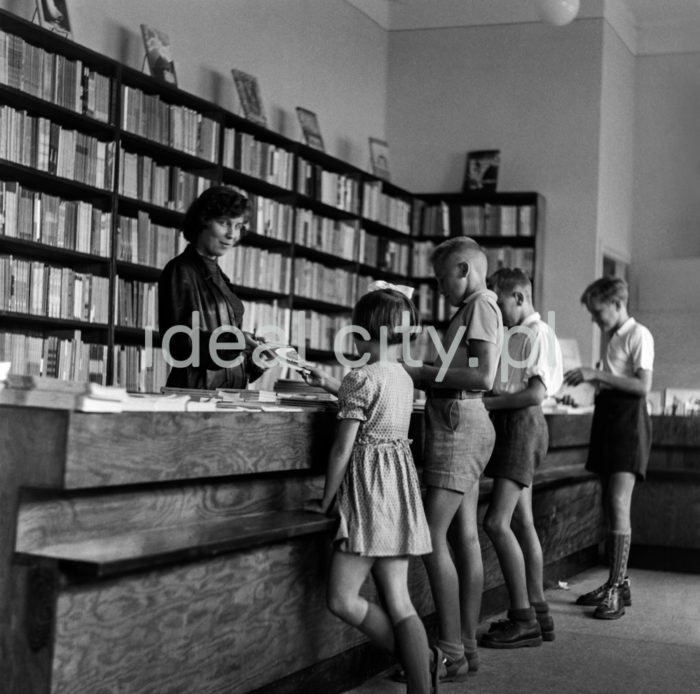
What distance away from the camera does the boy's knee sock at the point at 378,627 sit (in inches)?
113

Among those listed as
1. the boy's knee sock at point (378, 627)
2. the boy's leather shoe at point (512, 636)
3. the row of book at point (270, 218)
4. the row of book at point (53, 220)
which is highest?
the row of book at point (270, 218)

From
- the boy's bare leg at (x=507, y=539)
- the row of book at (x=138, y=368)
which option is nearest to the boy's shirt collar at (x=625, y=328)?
the boy's bare leg at (x=507, y=539)

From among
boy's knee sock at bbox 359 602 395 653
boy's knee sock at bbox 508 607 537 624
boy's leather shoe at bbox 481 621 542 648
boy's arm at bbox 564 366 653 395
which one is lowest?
boy's leather shoe at bbox 481 621 542 648

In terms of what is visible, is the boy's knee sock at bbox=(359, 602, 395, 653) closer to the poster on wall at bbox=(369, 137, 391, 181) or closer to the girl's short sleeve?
the girl's short sleeve

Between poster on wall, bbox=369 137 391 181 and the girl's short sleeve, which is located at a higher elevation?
poster on wall, bbox=369 137 391 181

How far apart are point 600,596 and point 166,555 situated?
2.92m

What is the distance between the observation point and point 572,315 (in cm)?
866

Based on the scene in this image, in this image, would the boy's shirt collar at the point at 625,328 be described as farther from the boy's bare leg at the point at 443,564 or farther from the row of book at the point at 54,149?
the row of book at the point at 54,149

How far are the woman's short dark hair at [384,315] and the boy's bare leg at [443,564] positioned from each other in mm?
622

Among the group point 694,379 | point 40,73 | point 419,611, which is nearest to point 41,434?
point 419,611

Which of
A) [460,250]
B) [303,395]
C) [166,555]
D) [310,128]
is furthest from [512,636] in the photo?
[310,128]

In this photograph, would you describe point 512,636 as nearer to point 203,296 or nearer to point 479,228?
point 203,296

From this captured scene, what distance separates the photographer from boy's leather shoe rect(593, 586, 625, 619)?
4.62 metres

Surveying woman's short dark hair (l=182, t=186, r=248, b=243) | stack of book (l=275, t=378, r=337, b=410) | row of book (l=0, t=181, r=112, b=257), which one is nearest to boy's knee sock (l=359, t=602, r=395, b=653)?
stack of book (l=275, t=378, r=337, b=410)
